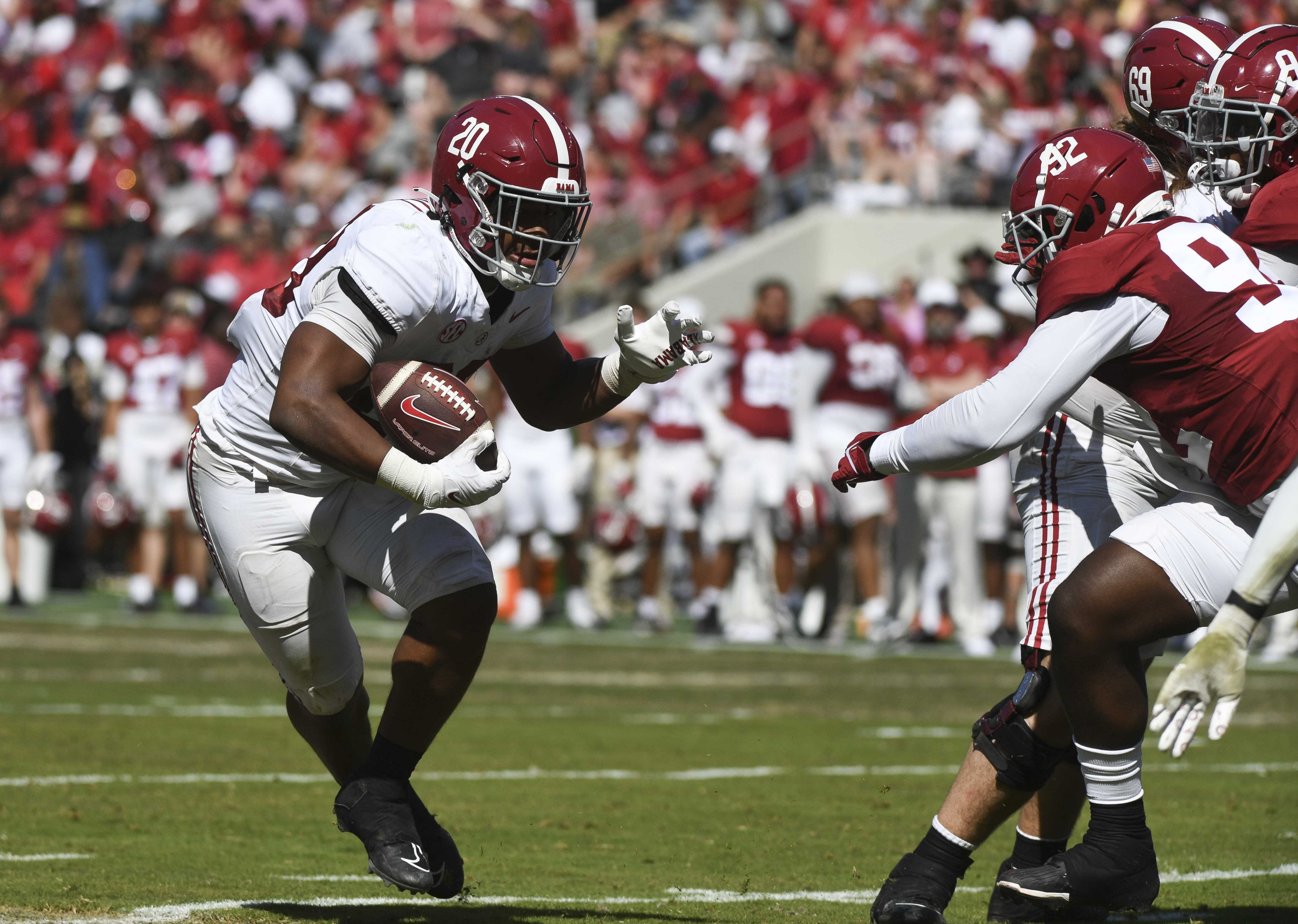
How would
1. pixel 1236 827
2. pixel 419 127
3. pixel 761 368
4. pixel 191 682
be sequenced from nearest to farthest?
1. pixel 1236 827
2. pixel 191 682
3. pixel 761 368
4. pixel 419 127

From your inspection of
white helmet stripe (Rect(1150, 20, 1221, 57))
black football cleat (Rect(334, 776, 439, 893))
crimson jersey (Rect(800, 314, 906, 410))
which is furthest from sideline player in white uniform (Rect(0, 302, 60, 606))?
white helmet stripe (Rect(1150, 20, 1221, 57))

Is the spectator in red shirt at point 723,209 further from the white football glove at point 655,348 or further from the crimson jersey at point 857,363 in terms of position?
the white football glove at point 655,348

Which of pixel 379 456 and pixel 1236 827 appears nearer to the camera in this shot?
pixel 379 456

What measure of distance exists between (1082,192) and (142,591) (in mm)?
9550

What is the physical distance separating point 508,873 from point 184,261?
11238 mm

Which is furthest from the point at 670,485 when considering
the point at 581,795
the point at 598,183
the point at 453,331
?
the point at 453,331

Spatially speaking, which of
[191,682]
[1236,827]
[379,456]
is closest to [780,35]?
[191,682]

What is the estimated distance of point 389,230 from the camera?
407 centimetres

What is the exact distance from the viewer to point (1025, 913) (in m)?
4.12

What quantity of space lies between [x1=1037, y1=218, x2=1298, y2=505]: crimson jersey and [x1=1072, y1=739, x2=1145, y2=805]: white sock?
0.57 metres

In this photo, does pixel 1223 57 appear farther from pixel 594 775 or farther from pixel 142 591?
pixel 142 591

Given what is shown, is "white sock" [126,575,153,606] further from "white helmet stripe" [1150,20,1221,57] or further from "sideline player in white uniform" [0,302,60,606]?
"white helmet stripe" [1150,20,1221,57]

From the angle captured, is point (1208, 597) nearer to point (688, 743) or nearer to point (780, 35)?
point (688, 743)

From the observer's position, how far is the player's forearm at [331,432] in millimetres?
3865
